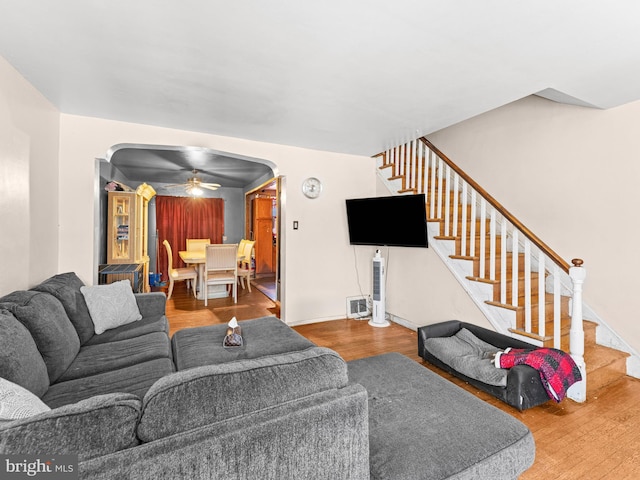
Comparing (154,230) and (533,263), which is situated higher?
(154,230)

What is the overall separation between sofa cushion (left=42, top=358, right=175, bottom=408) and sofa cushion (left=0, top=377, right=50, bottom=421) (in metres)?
0.56

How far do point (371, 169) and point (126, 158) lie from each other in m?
4.00

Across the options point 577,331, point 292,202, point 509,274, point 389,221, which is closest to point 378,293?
point 389,221

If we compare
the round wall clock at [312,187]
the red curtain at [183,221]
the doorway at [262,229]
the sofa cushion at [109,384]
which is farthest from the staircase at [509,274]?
the red curtain at [183,221]

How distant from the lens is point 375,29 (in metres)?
1.69

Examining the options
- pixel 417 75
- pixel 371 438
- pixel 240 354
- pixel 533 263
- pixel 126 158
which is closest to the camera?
pixel 371 438

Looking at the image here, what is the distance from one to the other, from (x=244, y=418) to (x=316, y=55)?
1.98 m

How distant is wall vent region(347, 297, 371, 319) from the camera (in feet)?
14.4

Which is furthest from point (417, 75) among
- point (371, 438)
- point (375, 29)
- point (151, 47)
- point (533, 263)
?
point (533, 263)

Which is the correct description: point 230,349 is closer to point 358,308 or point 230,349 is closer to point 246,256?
point 358,308

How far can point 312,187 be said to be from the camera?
4180 mm

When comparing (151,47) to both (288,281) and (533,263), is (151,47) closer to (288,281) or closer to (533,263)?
(288,281)

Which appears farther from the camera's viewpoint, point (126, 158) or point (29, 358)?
point (126, 158)

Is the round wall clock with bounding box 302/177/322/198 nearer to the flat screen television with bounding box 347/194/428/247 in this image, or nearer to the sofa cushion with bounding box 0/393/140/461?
the flat screen television with bounding box 347/194/428/247
